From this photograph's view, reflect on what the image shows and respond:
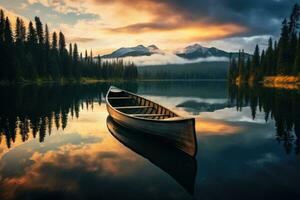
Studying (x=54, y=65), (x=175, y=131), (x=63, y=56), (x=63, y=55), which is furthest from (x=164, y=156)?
(x=63, y=55)

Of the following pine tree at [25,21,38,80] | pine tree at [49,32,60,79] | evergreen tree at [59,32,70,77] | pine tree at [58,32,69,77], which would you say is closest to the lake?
pine tree at [25,21,38,80]

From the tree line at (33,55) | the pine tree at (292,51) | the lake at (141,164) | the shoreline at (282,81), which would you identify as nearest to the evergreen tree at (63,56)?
the tree line at (33,55)

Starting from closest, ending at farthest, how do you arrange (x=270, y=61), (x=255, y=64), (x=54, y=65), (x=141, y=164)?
(x=141, y=164) < (x=54, y=65) < (x=270, y=61) < (x=255, y=64)

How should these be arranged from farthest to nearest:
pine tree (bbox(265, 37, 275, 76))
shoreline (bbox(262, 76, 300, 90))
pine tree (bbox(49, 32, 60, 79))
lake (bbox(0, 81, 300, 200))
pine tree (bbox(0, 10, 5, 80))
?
pine tree (bbox(265, 37, 275, 76)) → pine tree (bbox(49, 32, 60, 79)) → shoreline (bbox(262, 76, 300, 90)) → pine tree (bbox(0, 10, 5, 80)) → lake (bbox(0, 81, 300, 200))

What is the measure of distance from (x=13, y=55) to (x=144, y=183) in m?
76.6

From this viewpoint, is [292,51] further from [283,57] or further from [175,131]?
[175,131]

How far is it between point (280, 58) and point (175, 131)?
291 ft

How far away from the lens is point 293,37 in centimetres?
8819

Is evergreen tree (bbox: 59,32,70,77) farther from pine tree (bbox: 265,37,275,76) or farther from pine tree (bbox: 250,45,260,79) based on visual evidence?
pine tree (bbox: 265,37,275,76)

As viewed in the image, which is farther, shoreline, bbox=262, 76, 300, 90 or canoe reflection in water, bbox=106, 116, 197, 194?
shoreline, bbox=262, 76, 300, 90

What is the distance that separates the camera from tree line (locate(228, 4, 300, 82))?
276 feet

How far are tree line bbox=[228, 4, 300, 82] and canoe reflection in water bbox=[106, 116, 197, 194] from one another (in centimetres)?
7736

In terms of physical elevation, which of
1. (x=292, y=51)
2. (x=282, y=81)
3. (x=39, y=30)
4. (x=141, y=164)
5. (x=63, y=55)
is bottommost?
(x=141, y=164)

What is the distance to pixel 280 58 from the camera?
86375 millimetres
